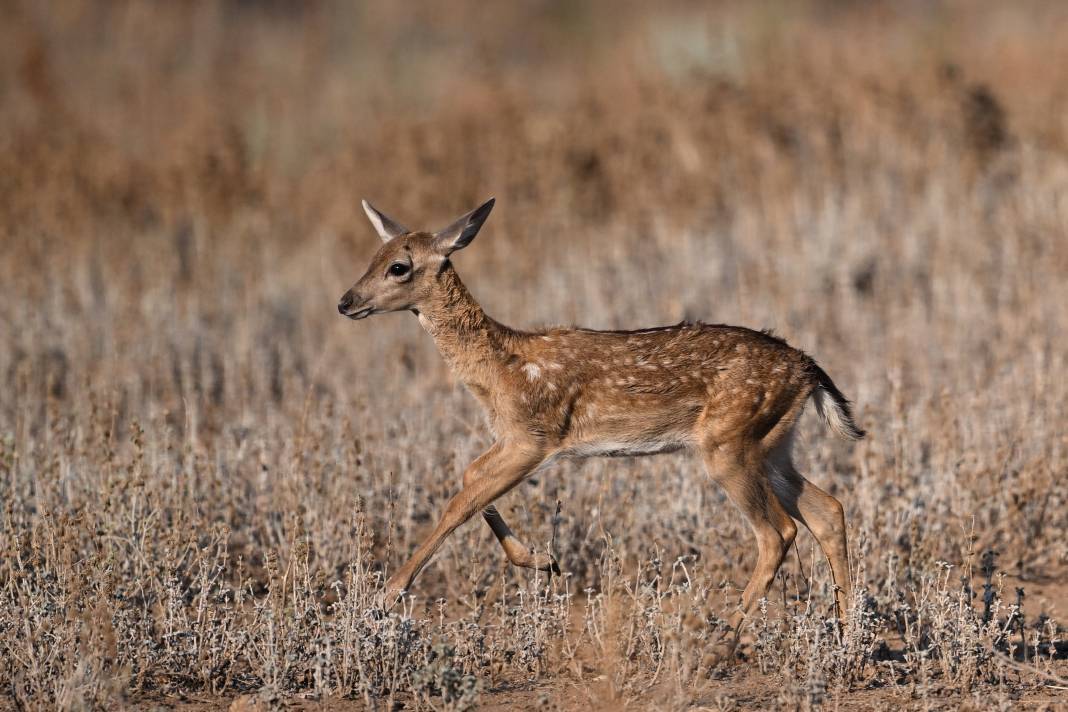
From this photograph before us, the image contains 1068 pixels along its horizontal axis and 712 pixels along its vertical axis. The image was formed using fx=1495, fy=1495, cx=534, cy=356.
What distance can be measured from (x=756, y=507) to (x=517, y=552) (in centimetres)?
120

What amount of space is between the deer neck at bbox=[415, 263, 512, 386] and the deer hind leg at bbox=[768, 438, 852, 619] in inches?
58.9

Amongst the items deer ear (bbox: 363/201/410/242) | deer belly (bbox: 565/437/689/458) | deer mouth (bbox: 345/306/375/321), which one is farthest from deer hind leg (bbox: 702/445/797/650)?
deer ear (bbox: 363/201/410/242)

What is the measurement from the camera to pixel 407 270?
7527 millimetres

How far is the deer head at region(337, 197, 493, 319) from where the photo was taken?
24.5ft

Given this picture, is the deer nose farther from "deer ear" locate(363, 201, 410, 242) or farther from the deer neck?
"deer ear" locate(363, 201, 410, 242)

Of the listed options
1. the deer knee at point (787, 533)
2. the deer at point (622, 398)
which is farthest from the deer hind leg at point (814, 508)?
the deer knee at point (787, 533)

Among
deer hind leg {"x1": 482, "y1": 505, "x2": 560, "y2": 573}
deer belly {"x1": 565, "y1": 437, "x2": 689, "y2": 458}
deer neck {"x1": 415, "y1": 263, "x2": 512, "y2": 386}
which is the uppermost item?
deer neck {"x1": 415, "y1": 263, "x2": 512, "y2": 386}

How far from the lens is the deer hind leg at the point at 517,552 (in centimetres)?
736

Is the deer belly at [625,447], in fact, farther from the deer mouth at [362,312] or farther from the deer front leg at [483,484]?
the deer mouth at [362,312]

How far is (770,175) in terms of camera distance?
15570mm

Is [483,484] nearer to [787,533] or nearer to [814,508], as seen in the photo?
[787,533]

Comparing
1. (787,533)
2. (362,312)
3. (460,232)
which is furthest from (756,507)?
(362,312)

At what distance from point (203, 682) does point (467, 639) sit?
120 centimetres

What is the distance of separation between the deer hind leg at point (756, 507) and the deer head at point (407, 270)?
1.62 meters
